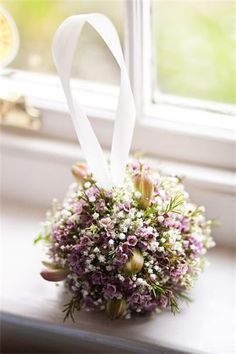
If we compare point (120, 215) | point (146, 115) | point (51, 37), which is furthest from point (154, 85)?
point (120, 215)

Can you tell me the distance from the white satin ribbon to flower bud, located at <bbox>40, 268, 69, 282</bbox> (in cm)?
14

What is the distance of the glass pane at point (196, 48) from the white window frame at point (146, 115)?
3 centimetres

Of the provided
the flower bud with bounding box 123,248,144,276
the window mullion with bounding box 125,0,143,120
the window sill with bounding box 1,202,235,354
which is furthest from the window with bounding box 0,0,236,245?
the flower bud with bounding box 123,248,144,276

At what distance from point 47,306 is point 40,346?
0.06 m

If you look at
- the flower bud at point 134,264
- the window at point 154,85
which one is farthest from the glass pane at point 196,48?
the flower bud at point 134,264

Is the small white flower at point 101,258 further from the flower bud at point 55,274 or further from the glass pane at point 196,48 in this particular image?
the glass pane at point 196,48

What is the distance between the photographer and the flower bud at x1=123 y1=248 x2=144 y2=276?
1.01 meters

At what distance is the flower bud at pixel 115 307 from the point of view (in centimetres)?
106

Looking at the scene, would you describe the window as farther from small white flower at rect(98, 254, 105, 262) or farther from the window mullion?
small white flower at rect(98, 254, 105, 262)

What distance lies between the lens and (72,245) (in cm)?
105

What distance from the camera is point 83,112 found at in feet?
3.41

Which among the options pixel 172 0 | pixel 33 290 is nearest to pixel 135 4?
pixel 172 0

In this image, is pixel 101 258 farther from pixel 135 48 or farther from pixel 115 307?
pixel 135 48

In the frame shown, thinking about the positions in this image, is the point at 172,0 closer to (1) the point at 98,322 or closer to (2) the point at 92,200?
(2) the point at 92,200
